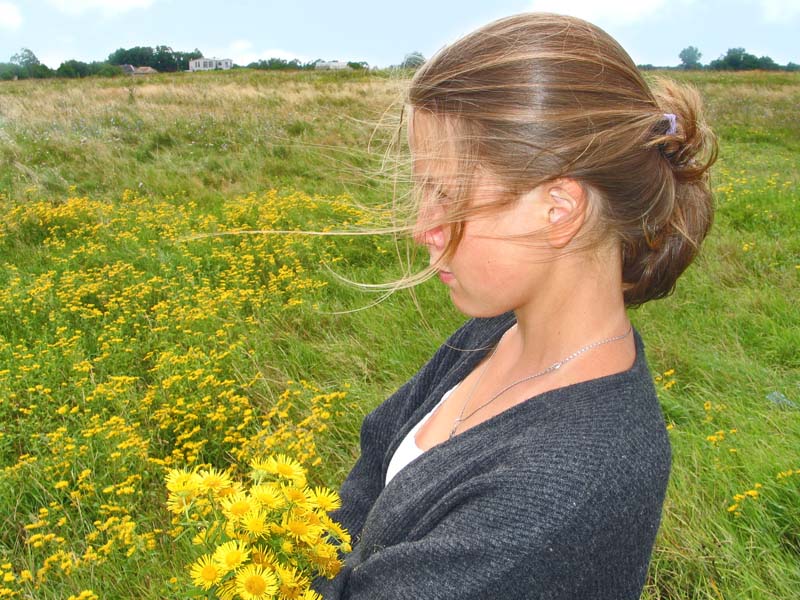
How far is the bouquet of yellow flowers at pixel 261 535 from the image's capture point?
859 millimetres

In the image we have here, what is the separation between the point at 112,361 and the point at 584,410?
3.11m

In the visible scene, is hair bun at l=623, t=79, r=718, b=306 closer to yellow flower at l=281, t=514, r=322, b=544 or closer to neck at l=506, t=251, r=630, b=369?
neck at l=506, t=251, r=630, b=369

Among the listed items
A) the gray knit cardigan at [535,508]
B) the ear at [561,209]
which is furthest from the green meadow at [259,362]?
the gray knit cardigan at [535,508]

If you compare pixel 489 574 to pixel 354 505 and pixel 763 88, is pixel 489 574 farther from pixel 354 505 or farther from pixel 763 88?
pixel 763 88

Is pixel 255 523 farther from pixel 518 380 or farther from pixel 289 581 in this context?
pixel 518 380

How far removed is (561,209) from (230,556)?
698 millimetres

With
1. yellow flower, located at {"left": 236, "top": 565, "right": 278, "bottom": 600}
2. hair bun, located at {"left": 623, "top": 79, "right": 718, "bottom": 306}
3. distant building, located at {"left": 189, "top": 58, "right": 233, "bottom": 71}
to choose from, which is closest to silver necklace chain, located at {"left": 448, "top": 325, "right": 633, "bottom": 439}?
hair bun, located at {"left": 623, "top": 79, "right": 718, "bottom": 306}

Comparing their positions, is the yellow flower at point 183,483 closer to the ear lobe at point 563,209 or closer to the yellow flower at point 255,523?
the yellow flower at point 255,523

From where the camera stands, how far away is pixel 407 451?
1.41 metres

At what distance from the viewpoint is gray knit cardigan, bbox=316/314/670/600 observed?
89cm

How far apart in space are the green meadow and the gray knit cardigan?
44cm

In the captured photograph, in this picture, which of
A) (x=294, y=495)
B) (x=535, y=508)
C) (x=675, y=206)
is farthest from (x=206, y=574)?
(x=675, y=206)

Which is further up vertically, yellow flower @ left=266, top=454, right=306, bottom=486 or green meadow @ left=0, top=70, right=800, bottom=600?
yellow flower @ left=266, top=454, right=306, bottom=486

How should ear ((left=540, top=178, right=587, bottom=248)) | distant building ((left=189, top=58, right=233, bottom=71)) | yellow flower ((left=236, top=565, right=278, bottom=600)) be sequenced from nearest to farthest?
yellow flower ((left=236, top=565, right=278, bottom=600)) → ear ((left=540, top=178, right=587, bottom=248)) → distant building ((left=189, top=58, right=233, bottom=71))
